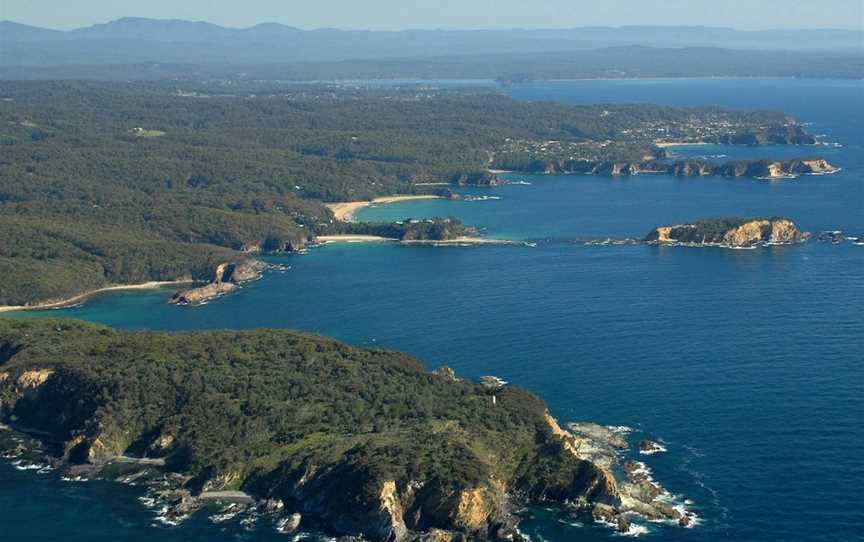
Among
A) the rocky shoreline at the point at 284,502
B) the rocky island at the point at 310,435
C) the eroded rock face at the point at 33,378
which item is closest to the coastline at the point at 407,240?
the rocky island at the point at 310,435

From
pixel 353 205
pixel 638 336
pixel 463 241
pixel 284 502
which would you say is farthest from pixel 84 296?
pixel 353 205

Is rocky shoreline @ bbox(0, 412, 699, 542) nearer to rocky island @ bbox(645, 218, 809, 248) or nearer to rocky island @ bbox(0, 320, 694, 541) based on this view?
rocky island @ bbox(0, 320, 694, 541)

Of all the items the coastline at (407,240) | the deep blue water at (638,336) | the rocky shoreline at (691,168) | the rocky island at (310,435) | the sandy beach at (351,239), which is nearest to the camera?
the rocky island at (310,435)

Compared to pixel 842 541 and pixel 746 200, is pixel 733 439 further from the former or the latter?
pixel 746 200

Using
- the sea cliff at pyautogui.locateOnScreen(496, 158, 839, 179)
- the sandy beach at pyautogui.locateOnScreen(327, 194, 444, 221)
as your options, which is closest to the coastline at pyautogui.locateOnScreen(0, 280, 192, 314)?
the sandy beach at pyautogui.locateOnScreen(327, 194, 444, 221)

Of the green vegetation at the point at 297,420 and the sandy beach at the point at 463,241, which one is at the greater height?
the green vegetation at the point at 297,420

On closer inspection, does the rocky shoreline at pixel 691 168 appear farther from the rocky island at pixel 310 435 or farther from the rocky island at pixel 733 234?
the rocky island at pixel 310 435
